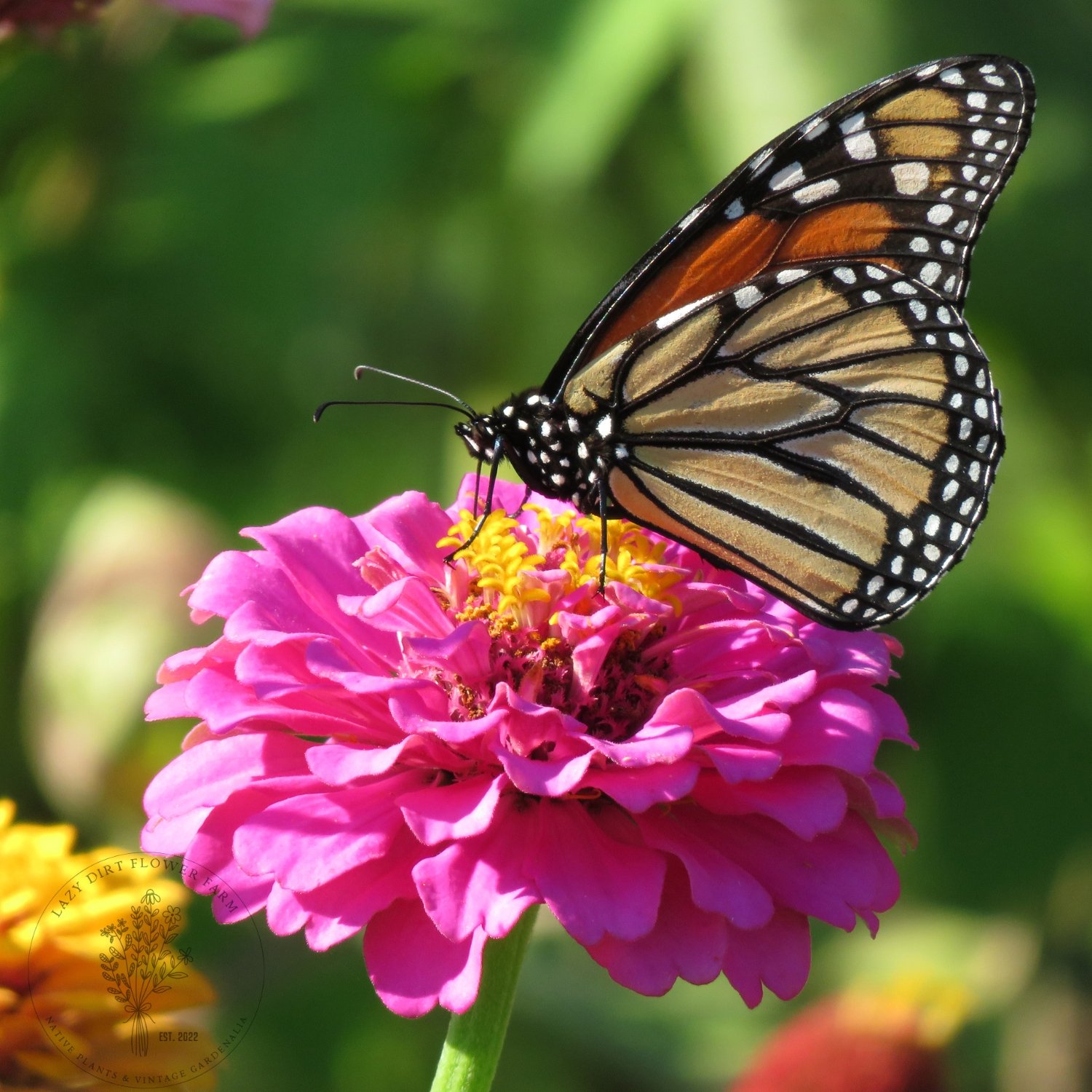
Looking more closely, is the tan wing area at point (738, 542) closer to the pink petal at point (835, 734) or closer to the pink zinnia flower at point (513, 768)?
the pink zinnia flower at point (513, 768)

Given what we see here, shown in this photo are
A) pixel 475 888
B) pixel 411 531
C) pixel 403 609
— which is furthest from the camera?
pixel 411 531

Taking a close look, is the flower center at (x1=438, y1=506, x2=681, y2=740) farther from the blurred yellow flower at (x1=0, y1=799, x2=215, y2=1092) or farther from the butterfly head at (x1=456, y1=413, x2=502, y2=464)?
the blurred yellow flower at (x1=0, y1=799, x2=215, y2=1092)

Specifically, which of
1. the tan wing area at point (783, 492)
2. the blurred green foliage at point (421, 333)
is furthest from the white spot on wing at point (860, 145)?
the blurred green foliage at point (421, 333)

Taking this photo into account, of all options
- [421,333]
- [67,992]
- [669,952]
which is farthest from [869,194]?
[421,333]

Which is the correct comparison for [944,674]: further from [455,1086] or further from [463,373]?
[455,1086]

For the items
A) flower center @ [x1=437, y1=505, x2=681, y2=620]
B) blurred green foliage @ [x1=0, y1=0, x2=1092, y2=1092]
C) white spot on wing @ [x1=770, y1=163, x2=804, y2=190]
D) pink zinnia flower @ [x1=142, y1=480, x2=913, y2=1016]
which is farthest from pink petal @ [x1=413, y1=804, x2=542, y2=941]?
blurred green foliage @ [x1=0, y1=0, x2=1092, y2=1092]

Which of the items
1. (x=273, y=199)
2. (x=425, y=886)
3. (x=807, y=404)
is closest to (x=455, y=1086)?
(x=425, y=886)

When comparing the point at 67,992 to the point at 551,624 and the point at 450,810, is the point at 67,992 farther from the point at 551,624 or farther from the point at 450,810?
the point at 551,624
